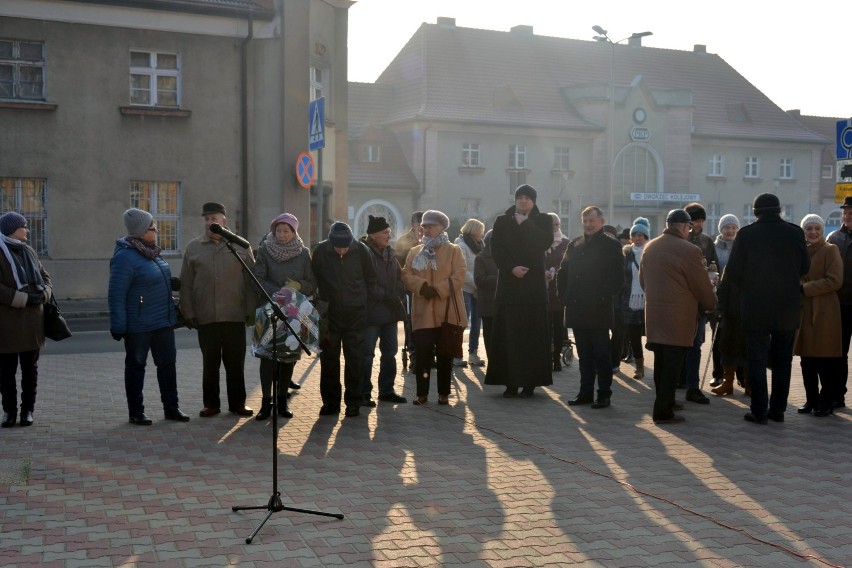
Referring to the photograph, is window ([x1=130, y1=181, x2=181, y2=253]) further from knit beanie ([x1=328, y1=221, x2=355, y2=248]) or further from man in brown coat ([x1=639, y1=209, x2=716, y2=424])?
man in brown coat ([x1=639, y1=209, x2=716, y2=424])

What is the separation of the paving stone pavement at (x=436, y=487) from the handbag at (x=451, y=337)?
541 millimetres

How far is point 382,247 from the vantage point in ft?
35.2

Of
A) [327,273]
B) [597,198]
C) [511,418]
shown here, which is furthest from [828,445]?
[597,198]

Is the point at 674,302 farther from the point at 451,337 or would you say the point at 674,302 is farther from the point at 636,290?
the point at 636,290

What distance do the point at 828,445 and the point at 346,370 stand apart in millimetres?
4246

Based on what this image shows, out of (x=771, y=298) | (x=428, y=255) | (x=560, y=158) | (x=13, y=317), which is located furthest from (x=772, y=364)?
(x=560, y=158)

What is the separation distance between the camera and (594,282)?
35.1 ft

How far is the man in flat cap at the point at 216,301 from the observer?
9.69 meters

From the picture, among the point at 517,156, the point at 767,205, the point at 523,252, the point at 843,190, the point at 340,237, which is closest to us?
the point at 767,205

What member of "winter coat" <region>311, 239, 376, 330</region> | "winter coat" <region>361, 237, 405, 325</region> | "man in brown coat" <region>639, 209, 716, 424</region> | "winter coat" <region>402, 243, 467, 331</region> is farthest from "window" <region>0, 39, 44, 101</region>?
"man in brown coat" <region>639, 209, 716, 424</region>

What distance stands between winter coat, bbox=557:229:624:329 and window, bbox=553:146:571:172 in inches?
1894

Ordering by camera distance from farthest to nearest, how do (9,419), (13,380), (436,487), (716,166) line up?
(716,166) → (13,380) → (9,419) → (436,487)

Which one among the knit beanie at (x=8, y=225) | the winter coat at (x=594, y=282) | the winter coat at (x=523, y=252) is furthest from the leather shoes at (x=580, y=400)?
the knit beanie at (x=8, y=225)

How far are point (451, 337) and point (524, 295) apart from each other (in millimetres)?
881
